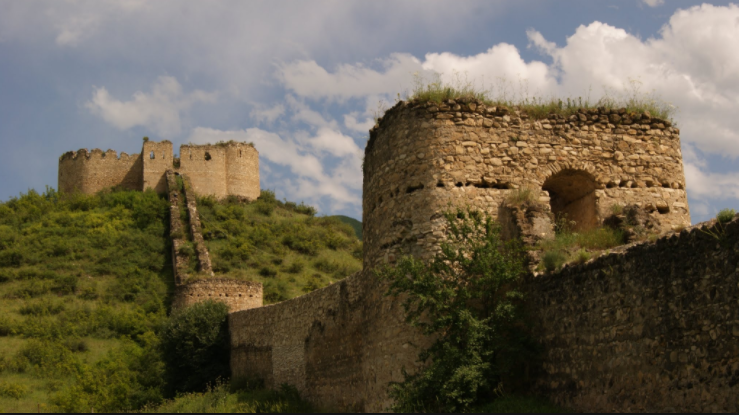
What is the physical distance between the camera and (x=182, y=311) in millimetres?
22734

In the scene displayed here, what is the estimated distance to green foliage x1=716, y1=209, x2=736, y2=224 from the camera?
584 cm

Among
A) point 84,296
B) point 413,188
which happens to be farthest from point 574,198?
point 84,296

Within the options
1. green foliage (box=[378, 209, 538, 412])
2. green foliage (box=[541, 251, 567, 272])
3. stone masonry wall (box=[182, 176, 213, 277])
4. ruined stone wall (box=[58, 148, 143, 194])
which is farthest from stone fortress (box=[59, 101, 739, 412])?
ruined stone wall (box=[58, 148, 143, 194])

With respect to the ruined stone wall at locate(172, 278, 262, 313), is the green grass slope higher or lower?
higher

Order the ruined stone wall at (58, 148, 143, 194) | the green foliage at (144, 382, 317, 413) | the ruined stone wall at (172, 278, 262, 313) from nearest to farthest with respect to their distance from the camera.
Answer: the green foliage at (144, 382, 317, 413) → the ruined stone wall at (172, 278, 262, 313) → the ruined stone wall at (58, 148, 143, 194)

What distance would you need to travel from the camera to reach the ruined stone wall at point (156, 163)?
46.3m

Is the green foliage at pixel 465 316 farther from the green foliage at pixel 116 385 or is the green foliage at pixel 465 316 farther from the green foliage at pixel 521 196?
the green foliage at pixel 116 385

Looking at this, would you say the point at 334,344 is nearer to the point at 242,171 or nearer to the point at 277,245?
the point at 277,245

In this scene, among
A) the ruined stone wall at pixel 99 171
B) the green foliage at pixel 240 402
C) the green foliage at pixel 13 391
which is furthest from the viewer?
the ruined stone wall at pixel 99 171

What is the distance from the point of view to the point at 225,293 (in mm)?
23984

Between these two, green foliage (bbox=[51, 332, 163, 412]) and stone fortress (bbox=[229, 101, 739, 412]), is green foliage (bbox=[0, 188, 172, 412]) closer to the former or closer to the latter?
green foliage (bbox=[51, 332, 163, 412])

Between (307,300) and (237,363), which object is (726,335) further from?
(237,363)

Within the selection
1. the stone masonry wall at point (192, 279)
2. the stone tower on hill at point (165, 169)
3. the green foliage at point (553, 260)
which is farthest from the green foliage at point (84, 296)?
the green foliage at point (553, 260)

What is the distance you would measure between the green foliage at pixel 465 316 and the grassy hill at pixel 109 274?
12991mm
